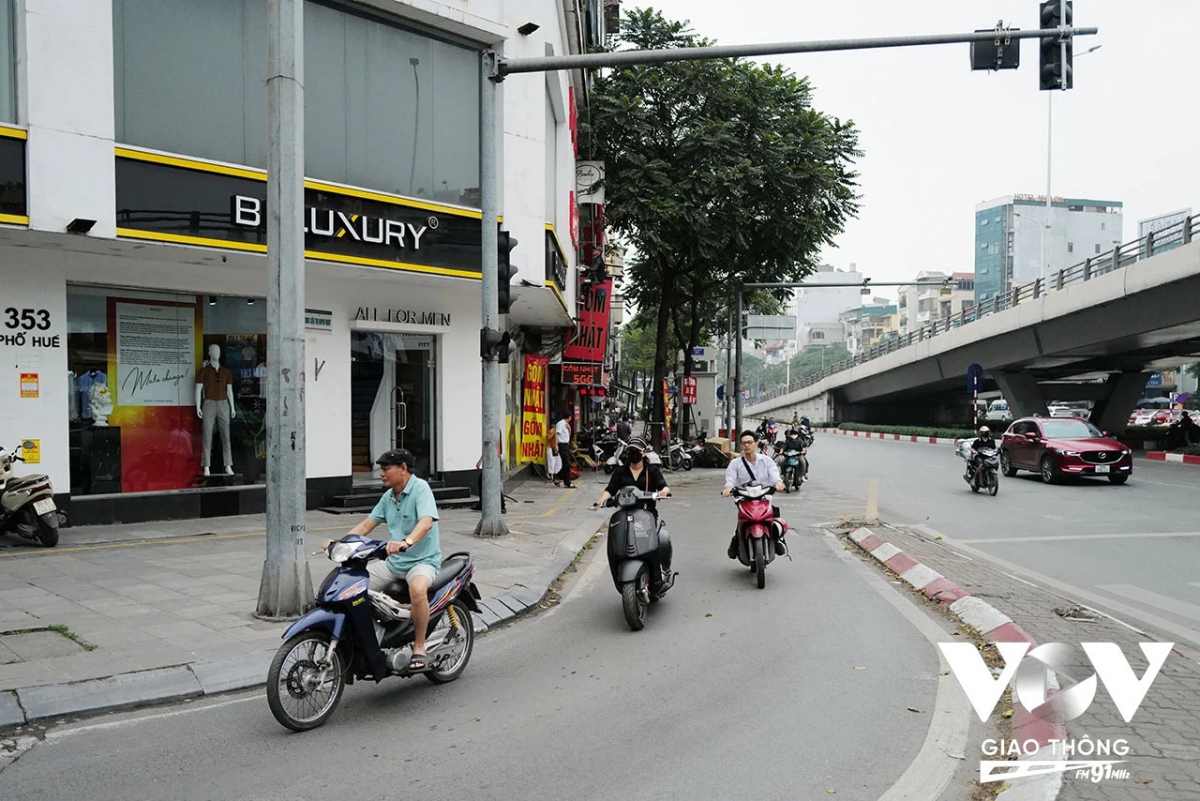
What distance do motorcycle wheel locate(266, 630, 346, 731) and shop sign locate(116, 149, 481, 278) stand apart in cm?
777

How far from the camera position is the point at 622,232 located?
89.9ft

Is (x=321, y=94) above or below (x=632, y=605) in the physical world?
above

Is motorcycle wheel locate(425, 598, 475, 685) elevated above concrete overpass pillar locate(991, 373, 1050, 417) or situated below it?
below

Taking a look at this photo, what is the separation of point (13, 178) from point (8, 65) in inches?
53.9

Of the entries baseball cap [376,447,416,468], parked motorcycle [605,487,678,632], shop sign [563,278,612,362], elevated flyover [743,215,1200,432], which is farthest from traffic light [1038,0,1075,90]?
elevated flyover [743,215,1200,432]

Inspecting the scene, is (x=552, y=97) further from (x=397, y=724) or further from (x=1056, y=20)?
(x=397, y=724)

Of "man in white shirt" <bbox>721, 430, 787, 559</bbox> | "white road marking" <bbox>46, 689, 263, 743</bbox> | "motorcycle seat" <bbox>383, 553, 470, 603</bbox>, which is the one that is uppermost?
"man in white shirt" <bbox>721, 430, 787, 559</bbox>

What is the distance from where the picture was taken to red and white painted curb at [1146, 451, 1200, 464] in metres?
27.6

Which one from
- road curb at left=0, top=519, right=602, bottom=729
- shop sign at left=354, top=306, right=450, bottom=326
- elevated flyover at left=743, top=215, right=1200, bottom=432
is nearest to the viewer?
road curb at left=0, top=519, right=602, bottom=729

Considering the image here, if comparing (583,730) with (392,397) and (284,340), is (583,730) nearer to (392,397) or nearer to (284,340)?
(284,340)

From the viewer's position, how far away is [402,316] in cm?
1533

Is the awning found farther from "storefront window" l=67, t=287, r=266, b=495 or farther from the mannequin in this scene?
the mannequin

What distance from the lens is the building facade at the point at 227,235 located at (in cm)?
1064

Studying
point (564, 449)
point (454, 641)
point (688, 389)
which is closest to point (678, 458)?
point (688, 389)
